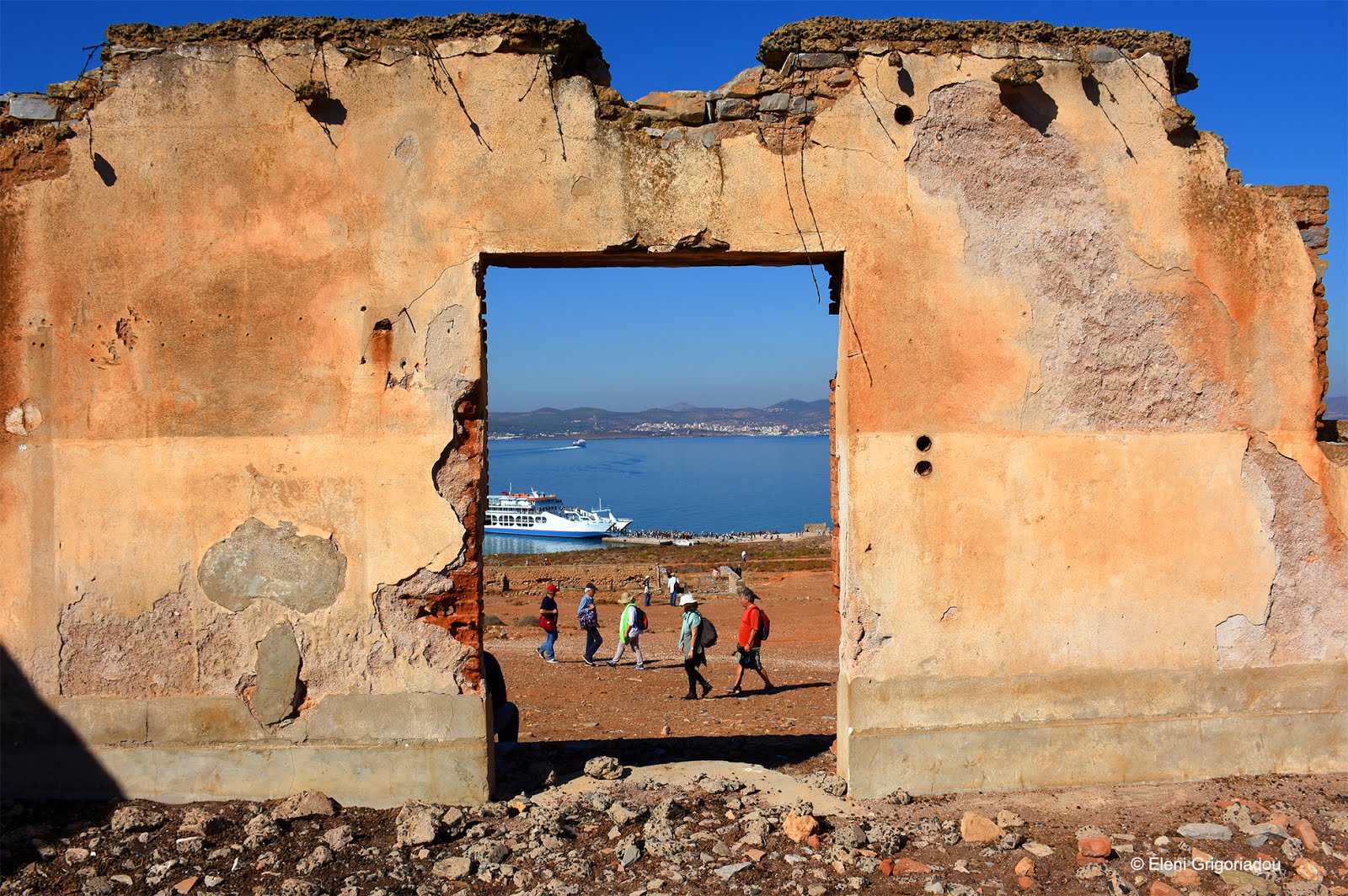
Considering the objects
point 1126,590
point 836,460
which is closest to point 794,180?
point 836,460

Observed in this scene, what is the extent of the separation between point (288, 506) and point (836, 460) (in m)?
3.35

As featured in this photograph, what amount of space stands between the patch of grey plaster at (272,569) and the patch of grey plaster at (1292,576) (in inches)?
218

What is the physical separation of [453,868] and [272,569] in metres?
2.05

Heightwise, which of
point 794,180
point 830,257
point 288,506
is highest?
point 794,180

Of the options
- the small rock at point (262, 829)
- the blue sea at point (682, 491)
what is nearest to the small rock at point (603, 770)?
the small rock at point (262, 829)

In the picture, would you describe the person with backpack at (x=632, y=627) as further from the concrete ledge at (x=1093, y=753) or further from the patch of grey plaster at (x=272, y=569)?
the patch of grey plaster at (x=272, y=569)

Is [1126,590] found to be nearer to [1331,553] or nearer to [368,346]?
[1331,553]

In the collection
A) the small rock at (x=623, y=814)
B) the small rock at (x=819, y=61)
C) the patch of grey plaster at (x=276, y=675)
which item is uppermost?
the small rock at (x=819, y=61)

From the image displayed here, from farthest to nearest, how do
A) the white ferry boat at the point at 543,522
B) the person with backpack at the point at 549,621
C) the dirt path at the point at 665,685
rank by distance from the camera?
the white ferry boat at the point at 543,522
the person with backpack at the point at 549,621
the dirt path at the point at 665,685

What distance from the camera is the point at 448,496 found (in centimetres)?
571

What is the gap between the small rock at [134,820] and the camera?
531 cm

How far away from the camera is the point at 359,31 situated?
5629mm

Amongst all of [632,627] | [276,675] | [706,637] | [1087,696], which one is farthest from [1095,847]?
[632,627]

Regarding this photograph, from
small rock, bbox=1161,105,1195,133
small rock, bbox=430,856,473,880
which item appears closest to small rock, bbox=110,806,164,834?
small rock, bbox=430,856,473,880
